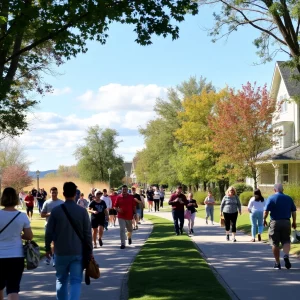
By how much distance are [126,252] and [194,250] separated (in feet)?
6.61

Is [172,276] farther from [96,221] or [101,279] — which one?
[96,221]

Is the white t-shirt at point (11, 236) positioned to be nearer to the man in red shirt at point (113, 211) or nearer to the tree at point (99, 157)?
the man in red shirt at point (113, 211)

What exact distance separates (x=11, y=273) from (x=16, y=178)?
63518 millimetres

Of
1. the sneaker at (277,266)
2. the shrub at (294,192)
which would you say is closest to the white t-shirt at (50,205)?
the sneaker at (277,266)

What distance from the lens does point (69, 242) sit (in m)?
6.95

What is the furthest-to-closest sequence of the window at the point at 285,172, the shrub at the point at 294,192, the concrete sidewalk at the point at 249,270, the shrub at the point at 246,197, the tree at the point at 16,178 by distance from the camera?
1. the tree at the point at 16,178
2. the window at the point at 285,172
3. the shrub at the point at 246,197
4. the shrub at the point at 294,192
5. the concrete sidewalk at the point at 249,270

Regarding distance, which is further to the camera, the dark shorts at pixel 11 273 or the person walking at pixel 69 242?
the person walking at pixel 69 242

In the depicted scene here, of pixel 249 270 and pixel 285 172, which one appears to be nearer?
pixel 249 270

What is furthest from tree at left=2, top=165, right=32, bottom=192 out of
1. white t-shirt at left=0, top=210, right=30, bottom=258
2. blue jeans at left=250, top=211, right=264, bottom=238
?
white t-shirt at left=0, top=210, right=30, bottom=258

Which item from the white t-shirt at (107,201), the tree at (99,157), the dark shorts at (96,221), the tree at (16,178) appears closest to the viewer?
the dark shorts at (96,221)

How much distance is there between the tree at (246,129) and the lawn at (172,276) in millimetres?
23323

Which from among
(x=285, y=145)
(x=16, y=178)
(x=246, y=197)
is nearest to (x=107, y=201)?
(x=246, y=197)

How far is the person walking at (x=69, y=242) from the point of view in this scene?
695cm

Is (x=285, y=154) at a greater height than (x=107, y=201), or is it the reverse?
(x=285, y=154)
